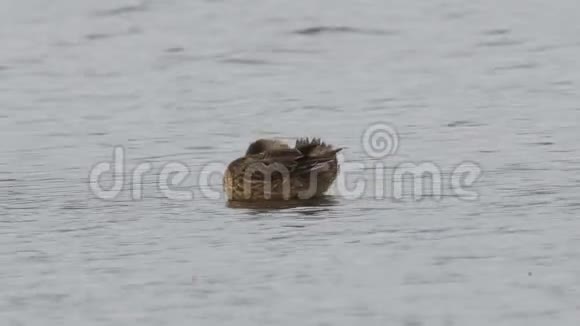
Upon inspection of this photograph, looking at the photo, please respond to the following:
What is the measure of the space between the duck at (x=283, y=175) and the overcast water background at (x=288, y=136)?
190 millimetres

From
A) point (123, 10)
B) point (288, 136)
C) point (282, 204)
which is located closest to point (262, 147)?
point (282, 204)

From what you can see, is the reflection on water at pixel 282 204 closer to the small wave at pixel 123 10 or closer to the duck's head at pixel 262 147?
the duck's head at pixel 262 147

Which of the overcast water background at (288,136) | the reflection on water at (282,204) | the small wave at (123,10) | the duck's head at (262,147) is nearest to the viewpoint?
the overcast water background at (288,136)

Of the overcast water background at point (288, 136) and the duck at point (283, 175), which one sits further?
the duck at point (283, 175)

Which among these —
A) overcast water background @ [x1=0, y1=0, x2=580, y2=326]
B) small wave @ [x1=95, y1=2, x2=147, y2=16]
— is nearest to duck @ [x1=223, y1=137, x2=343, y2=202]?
overcast water background @ [x1=0, y1=0, x2=580, y2=326]

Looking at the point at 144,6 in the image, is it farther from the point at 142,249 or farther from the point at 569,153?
the point at 142,249

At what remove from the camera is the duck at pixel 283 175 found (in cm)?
1024

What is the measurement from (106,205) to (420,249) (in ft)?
8.07

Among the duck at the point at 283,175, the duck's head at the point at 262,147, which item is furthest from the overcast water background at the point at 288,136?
the duck's head at the point at 262,147

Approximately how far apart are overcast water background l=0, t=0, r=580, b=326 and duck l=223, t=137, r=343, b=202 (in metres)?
0.19

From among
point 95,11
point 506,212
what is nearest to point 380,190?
point 506,212

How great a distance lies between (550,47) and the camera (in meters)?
15.3

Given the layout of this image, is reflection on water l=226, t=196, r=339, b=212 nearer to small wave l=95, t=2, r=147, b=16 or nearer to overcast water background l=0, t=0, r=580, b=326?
overcast water background l=0, t=0, r=580, b=326

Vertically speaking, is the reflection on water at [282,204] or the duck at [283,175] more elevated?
the duck at [283,175]
